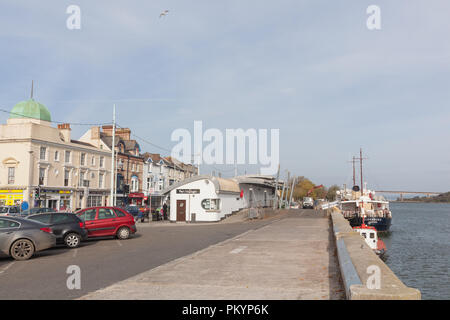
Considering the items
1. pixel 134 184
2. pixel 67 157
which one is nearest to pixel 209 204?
pixel 67 157

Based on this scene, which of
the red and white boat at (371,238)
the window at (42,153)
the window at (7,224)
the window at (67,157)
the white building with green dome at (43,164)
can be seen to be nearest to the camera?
Answer: the window at (7,224)

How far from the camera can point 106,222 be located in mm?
20062

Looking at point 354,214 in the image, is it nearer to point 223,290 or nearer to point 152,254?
point 152,254

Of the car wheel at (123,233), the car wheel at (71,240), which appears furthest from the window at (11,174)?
the car wheel at (71,240)

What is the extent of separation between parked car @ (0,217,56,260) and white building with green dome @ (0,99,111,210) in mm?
29605

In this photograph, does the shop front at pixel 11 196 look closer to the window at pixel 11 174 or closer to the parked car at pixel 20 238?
the window at pixel 11 174

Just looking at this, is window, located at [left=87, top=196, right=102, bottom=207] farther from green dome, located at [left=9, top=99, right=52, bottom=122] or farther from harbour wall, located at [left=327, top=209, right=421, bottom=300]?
harbour wall, located at [left=327, top=209, right=421, bottom=300]

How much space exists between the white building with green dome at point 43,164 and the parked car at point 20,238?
1166 inches

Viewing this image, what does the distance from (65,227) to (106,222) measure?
123 inches

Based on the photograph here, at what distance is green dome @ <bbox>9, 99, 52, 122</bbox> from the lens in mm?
53906

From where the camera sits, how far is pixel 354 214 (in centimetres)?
4459

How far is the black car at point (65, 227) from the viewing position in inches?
665

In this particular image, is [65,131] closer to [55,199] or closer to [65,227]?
[55,199]

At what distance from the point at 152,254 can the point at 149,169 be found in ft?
190
